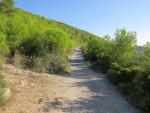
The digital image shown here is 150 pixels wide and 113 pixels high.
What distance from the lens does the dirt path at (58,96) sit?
43.2ft

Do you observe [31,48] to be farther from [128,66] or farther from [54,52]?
[128,66]

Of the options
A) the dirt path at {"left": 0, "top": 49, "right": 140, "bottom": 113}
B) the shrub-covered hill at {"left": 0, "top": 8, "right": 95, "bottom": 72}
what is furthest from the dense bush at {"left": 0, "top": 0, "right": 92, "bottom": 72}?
the dirt path at {"left": 0, "top": 49, "right": 140, "bottom": 113}

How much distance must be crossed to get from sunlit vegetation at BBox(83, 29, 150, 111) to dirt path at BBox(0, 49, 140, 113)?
0.64 m

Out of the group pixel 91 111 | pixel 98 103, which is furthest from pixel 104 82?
pixel 91 111

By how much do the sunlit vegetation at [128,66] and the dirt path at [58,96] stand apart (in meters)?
0.64

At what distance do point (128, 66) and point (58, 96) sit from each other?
27.4ft

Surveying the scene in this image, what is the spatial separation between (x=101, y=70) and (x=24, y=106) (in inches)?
608

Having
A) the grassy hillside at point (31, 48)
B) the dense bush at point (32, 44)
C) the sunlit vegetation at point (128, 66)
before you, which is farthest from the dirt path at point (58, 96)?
the dense bush at point (32, 44)

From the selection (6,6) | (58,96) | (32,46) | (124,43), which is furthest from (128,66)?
(6,6)

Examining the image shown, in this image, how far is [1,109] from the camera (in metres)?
12.3

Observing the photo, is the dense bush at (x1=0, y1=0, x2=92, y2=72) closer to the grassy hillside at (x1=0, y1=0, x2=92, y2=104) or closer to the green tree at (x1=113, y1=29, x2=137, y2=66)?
the grassy hillside at (x1=0, y1=0, x2=92, y2=104)

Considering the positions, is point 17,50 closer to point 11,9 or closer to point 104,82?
point 104,82

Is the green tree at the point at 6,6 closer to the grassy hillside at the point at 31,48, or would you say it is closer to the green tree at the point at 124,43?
the grassy hillside at the point at 31,48

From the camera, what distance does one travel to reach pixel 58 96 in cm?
1515
